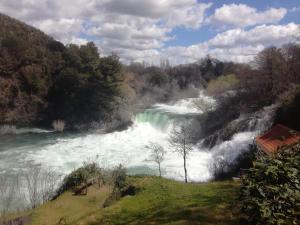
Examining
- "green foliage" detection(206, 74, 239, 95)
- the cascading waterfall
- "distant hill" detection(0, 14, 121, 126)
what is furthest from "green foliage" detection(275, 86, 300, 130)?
"distant hill" detection(0, 14, 121, 126)

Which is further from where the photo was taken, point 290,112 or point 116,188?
point 290,112

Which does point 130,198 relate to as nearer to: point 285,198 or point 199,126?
point 285,198

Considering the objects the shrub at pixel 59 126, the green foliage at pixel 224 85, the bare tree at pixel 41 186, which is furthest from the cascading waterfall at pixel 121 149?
the green foliage at pixel 224 85

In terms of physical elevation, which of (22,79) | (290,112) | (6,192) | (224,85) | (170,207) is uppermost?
(22,79)

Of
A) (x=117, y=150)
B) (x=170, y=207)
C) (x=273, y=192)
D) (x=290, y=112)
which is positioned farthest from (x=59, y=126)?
(x=273, y=192)

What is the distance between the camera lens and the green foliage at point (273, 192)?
21.1ft

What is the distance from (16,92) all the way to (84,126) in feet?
40.3

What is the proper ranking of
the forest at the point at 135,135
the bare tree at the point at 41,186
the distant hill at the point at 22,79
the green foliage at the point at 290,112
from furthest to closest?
1. the distant hill at the point at 22,79
2. the green foliage at the point at 290,112
3. the bare tree at the point at 41,186
4. the forest at the point at 135,135

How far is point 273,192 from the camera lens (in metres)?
6.61

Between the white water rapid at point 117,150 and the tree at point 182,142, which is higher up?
the tree at point 182,142

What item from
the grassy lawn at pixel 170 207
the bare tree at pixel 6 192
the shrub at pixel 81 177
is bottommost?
the bare tree at pixel 6 192

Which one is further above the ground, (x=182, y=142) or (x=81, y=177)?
(x=182, y=142)

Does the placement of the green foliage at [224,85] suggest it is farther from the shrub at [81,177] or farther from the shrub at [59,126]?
the shrub at [81,177]

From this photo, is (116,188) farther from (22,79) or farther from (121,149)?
(22,79)
